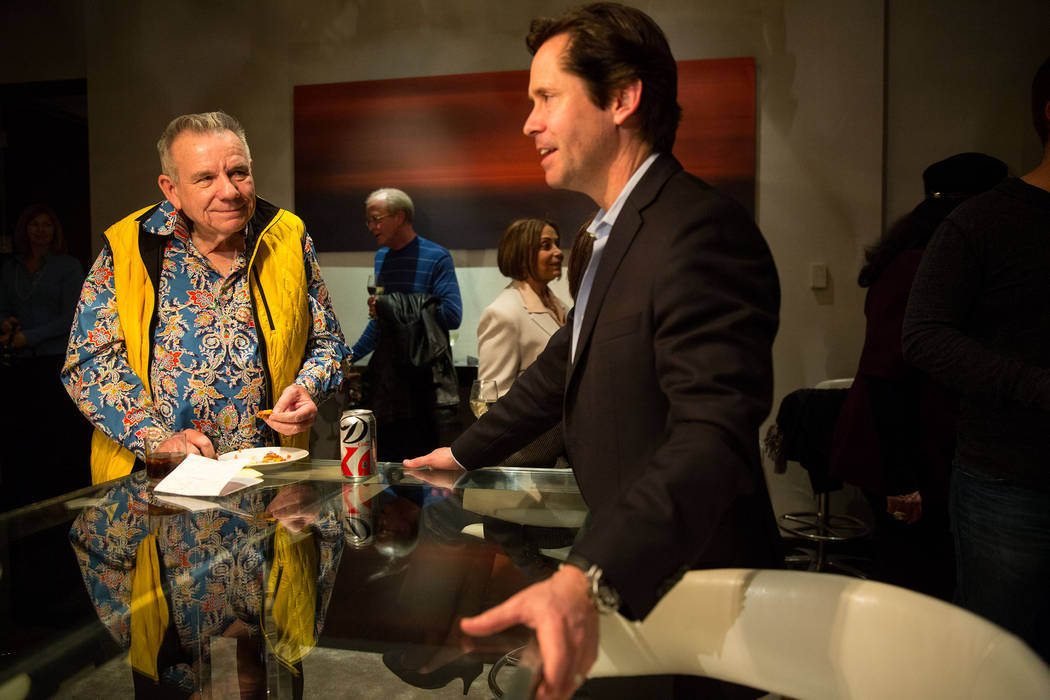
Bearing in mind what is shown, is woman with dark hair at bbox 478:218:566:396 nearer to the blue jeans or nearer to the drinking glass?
the drinking glass

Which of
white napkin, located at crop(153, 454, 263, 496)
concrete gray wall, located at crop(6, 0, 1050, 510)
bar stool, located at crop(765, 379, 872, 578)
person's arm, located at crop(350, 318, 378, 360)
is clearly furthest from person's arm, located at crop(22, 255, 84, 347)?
bar stool, located at crop(765, 379, 872, 578)

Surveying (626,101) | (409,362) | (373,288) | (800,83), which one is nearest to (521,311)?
(409,362)

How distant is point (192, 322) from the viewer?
196cm

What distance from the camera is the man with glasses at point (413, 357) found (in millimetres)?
3740

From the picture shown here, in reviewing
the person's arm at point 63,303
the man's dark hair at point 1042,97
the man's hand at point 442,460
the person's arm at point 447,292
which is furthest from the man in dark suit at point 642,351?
the person's arm at point 63,303

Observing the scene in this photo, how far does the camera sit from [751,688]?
107cm

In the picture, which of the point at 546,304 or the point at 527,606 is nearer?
the point at 527,606

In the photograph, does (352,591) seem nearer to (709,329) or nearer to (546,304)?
(709,329)

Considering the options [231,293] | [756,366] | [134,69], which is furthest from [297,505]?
[134,69]

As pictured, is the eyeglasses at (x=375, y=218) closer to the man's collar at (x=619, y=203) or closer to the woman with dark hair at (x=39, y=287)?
the woman with dark hair at (x=39, y=287)

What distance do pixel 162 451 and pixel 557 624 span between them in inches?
54.0

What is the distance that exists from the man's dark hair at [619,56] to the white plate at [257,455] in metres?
1.15

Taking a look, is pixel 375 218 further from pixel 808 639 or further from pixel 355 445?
pixel 808 639

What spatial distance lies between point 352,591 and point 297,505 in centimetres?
47
